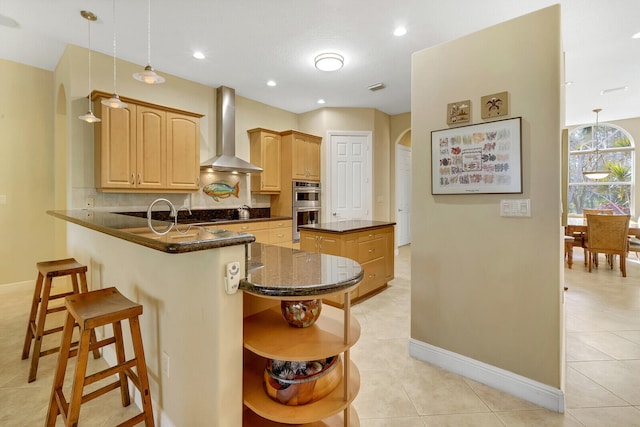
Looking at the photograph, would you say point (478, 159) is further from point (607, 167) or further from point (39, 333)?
point (607, 167)

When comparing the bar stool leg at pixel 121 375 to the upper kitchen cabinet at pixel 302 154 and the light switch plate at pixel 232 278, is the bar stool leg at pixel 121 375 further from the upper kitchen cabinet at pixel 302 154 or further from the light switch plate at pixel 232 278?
the upper kitchen cabinet at pixel 302 154

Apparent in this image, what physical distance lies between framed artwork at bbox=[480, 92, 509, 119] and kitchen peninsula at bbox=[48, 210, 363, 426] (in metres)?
1.38

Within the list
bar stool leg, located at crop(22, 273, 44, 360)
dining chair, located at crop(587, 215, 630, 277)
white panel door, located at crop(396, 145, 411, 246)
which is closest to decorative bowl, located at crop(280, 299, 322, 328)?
bar stool leg, located at crop(22, 273, 44, 360)

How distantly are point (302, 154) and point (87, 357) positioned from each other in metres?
4.28

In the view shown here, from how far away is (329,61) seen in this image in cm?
343

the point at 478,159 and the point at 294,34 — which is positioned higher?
the point at 294,34

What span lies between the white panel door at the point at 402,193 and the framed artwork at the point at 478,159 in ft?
13.8

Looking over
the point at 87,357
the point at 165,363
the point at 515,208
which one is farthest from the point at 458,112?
the point at 87,357

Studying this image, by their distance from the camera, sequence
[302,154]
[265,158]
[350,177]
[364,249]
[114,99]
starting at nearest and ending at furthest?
[114,99] < [364,249] < [265,158] < [302,154] < [350,177]

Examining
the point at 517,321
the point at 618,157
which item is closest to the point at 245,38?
the point at 517,321

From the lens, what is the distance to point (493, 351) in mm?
1897

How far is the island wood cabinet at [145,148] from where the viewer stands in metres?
3.19

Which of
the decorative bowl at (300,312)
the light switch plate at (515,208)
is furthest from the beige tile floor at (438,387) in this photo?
the light switch plate at (515,208)

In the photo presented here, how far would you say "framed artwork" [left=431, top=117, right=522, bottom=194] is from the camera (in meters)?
1.79
